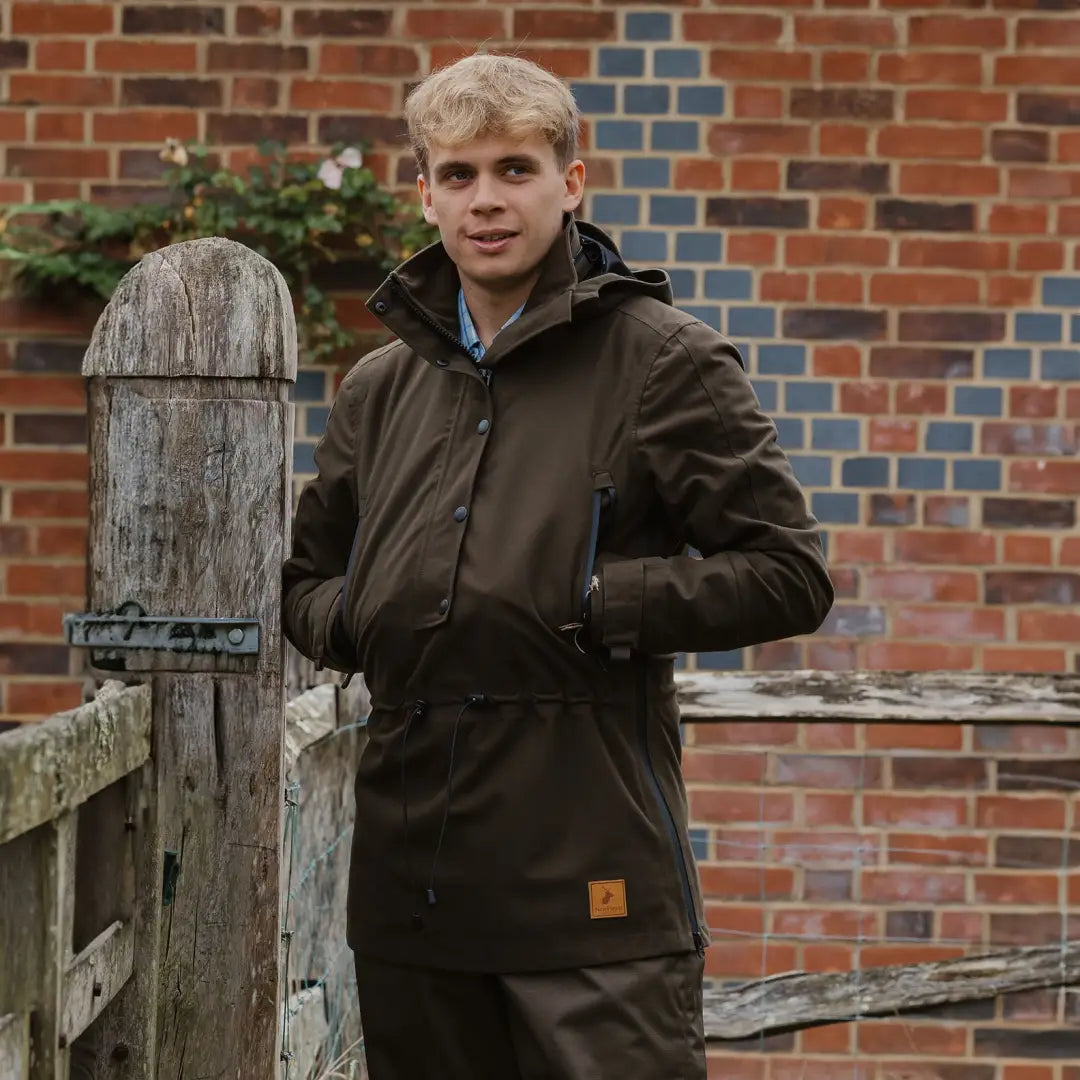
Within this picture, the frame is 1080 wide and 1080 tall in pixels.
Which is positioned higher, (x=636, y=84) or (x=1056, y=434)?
(x=636, y=84)

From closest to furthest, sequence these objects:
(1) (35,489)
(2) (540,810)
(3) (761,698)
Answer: (2) (540,810) → (3) (761,698) → (1) (35,489)

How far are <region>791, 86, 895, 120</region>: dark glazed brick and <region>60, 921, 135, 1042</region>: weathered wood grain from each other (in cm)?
304

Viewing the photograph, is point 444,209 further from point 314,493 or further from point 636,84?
point 636,84

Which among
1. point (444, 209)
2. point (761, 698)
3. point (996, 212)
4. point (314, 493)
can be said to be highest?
point (996, 212)

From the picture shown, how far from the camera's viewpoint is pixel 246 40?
4.52 meters

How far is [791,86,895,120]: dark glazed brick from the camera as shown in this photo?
4.50 meters

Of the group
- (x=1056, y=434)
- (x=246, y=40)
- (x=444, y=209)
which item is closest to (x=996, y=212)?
(x=1056, y=434)

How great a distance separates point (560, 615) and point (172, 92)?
2.95 m

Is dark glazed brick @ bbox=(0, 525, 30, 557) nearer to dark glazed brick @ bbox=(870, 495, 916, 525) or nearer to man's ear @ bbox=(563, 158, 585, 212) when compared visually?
dark glazed brick @ bbox=(870, 495, 916, 525)

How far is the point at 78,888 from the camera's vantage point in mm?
2197

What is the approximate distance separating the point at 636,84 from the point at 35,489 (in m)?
1.88

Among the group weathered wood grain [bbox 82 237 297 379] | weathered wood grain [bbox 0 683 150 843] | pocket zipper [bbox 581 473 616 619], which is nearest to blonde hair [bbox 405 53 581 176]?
weathered wood grain [bbox 82 237 297 379]

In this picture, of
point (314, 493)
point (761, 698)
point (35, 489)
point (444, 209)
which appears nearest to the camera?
point (444, 209)

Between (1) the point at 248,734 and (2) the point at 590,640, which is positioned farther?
(1) the point at 248,734
